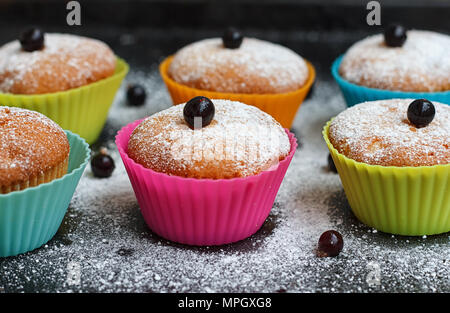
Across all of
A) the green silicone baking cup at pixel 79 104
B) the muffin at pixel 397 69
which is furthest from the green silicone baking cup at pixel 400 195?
the green silicone baking cup at pixel 79 104

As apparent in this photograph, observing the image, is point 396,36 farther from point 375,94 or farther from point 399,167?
point 399,167

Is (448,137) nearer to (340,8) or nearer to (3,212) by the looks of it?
(3,212)

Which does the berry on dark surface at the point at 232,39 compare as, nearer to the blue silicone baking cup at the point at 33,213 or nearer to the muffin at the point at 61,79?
the muffin at the point at 61,79

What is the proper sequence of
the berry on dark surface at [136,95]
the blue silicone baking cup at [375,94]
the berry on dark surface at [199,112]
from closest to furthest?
the berry on dark surface at [199,112], the blue silicone baking cup at [375,94], the berry on dark surface at [136,95]

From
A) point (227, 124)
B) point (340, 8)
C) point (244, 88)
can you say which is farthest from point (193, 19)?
point (227, 124)

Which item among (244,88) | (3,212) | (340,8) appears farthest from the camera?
(340,8)

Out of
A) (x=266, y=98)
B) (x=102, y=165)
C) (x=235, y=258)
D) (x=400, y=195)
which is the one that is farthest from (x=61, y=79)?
(x=400, y=195)
